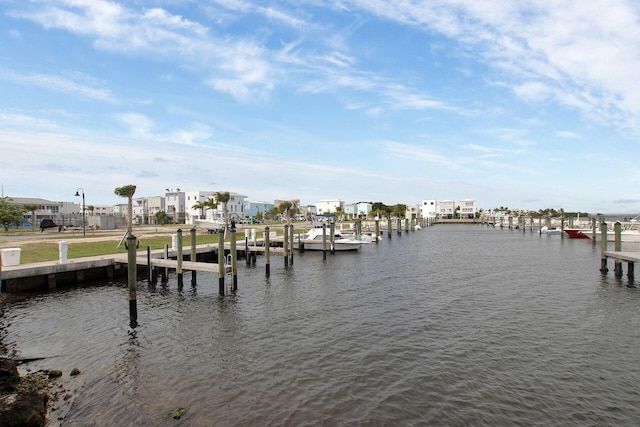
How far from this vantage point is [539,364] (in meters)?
12.0

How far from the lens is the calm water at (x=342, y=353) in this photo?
9.30 metres

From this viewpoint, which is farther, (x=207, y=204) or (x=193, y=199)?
(x=193, y=199)

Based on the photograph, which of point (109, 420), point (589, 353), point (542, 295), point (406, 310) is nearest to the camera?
point (109, 420)

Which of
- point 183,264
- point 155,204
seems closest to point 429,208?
point 155,204

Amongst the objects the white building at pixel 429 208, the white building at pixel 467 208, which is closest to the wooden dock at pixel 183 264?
the white building at pixel 429 208

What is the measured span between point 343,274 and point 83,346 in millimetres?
19611

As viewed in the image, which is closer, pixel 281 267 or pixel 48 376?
pixel 48 376

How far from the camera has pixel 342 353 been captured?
1291cm

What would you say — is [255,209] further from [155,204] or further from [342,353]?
[342,353]

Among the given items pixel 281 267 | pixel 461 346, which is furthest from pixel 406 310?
pixel 281 267

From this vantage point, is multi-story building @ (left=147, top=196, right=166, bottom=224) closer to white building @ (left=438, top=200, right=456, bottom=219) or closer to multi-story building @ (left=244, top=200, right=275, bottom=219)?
multi-story building @ (left=244, top=200, right=275, bottom=219)

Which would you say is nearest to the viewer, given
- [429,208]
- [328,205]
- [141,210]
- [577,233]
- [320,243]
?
[320,243]

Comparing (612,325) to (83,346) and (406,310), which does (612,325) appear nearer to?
(406,310)

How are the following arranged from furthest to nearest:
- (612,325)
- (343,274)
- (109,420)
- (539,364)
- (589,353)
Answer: (343,274) < (612,325) < (589,353) < (539,364) < (109,420)
